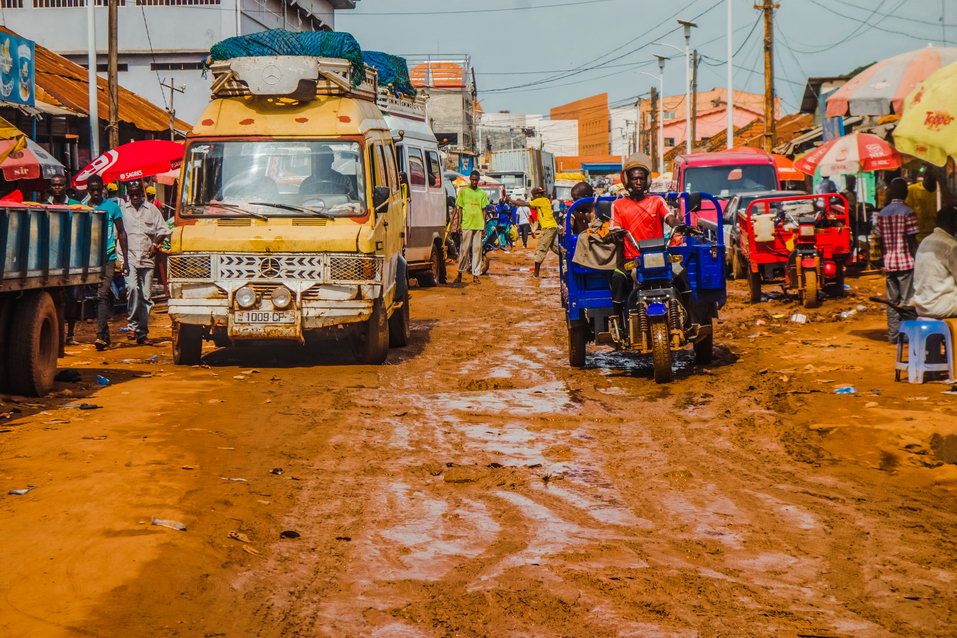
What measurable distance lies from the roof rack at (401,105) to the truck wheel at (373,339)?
23.8 feet

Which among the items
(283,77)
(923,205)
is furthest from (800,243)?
(283,77)

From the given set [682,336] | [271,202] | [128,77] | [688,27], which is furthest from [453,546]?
[688,27]

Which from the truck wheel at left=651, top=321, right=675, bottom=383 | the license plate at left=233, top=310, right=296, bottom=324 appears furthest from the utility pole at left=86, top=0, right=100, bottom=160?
the truck wheel at left=651, top=321, right=675, bottom=383

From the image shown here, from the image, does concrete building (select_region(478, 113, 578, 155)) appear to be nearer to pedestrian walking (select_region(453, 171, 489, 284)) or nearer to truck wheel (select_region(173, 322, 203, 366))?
pedestrian walking (select_region(453, 171, 489, 284))

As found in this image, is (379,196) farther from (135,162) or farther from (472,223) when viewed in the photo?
(472,223)

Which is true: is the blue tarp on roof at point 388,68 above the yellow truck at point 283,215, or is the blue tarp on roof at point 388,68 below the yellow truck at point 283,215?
above

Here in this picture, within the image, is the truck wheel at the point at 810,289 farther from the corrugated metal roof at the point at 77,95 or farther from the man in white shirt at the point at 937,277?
the corrugated metal roof at the point at 77,95

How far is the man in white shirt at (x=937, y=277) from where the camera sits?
976 centimetres

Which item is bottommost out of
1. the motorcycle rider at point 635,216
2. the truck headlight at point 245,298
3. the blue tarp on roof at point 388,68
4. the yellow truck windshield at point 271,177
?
the truck headlight at point 245,298

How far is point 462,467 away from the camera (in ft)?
24.4

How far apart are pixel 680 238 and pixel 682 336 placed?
1.32 meters

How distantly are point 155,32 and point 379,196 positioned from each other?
31.9 metres

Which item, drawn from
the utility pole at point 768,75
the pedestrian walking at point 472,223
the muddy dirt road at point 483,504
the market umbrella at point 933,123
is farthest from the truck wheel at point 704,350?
the utility pole at point 768,75

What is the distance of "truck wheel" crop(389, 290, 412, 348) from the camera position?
525 inches
